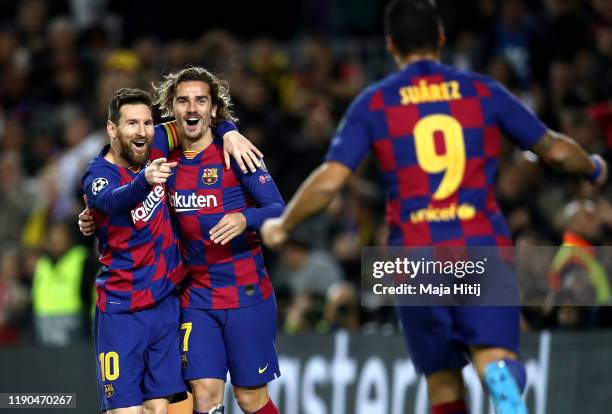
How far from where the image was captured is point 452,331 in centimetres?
583

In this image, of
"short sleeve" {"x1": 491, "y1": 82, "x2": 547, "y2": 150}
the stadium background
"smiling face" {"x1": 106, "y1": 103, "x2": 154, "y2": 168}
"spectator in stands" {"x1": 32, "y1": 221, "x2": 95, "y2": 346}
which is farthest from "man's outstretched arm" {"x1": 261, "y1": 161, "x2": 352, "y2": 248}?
"spectator in stands" {"x1": 32, "y1": 221, "x2": 95, "y2": 346}

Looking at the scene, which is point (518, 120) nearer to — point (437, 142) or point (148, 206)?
point (437, 142)

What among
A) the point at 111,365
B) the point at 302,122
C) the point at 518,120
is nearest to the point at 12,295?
the point at 302,122

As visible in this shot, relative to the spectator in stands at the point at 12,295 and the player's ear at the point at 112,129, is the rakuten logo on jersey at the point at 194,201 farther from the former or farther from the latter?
the spectator in stands at the point at 12,295

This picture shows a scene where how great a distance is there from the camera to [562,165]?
5.86m

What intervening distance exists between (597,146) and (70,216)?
5539mm

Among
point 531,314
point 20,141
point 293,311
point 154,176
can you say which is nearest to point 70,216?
point 20,141

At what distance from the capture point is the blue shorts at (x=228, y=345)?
261 inches

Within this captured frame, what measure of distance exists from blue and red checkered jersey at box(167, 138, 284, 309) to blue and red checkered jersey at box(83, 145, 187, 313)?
3.8 inches

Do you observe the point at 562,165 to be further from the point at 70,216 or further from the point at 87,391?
the point at 70,216

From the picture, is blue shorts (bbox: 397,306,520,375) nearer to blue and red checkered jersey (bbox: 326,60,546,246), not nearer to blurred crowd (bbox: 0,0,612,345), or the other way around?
blue and red checkered jersey (bbox: 326,60,546,246)

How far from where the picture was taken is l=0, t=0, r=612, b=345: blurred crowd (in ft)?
34.6

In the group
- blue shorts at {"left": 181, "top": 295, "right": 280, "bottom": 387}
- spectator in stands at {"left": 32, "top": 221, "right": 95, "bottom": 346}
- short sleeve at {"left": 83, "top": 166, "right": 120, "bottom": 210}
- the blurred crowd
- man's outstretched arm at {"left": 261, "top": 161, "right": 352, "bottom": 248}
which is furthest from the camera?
spectator in stands at {"left": 32, "top": 221, "right": 95, "bottom": 346}

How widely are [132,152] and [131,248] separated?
1.80ft
